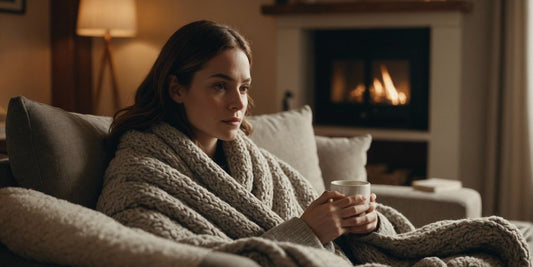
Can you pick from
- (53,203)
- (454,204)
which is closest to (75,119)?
(53,203)

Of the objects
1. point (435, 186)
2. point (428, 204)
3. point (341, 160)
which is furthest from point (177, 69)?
point (435, 186)

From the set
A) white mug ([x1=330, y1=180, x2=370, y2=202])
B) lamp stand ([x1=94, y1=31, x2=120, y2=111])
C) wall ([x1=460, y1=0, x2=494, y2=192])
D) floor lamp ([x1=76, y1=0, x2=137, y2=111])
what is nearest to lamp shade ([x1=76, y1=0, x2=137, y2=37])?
floor lamp ([x1=76, y1=0, x2=137, y2=111])

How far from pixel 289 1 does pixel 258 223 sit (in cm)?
307

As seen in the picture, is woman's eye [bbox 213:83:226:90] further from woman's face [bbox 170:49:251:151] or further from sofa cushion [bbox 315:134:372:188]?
sofa cushion [bbox 315:134:372:188]

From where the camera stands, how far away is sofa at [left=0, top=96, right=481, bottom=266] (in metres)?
1.09

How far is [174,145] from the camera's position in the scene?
1.57m

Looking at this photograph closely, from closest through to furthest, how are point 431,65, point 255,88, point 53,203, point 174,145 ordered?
point 53,203 < point 174,145 < point 431,65 < point 255,88

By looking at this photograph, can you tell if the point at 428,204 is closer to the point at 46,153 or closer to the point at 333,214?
the point at 333,214

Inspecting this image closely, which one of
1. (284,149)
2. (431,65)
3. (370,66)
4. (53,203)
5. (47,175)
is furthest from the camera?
(370,66)

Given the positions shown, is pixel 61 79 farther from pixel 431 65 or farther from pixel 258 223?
pixel 258 223

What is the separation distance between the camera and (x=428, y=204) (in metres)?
2.28

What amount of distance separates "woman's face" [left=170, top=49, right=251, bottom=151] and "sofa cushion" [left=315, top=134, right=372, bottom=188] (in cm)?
76

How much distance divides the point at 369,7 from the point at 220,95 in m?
2.59

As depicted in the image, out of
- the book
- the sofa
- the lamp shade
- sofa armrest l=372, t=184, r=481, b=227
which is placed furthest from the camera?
the lamp shade
